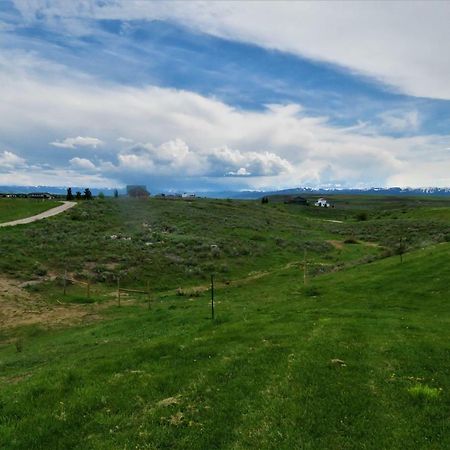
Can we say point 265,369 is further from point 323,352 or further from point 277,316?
point 277,316

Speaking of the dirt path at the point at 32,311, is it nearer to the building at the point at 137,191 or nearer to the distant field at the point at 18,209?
the distant field at the point at 18,209

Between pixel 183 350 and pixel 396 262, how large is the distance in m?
26.6

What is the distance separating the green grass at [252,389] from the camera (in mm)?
10273

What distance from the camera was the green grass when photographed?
33.7 feet

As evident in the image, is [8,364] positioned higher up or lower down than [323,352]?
lower down

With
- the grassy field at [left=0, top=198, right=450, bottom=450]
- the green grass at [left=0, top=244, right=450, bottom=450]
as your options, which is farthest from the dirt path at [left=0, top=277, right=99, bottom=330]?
the green grass at [left=0, top=244, right=450, bottom=450]

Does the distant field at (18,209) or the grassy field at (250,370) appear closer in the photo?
the grassy field at (250,370)

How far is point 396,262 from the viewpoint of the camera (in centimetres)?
3728

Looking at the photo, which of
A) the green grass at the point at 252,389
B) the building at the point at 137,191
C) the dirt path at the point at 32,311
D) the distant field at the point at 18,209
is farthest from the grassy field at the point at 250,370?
the building at the point at 137,191

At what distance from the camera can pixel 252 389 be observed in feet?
41.3

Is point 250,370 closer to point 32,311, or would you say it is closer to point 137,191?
point 32,311

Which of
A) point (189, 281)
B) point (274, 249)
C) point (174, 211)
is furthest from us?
point (174, 211)

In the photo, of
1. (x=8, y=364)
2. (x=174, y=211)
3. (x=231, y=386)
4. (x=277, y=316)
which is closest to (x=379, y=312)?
(x=277, y=316)

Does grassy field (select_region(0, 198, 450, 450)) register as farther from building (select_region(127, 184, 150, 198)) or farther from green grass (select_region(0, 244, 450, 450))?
building (select_region(127, 184, 150, 198))
